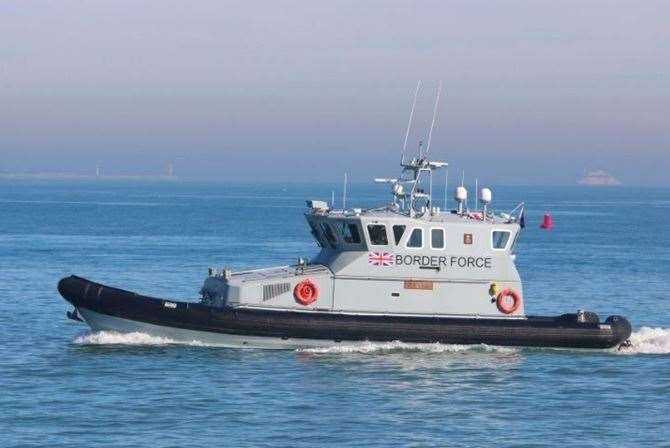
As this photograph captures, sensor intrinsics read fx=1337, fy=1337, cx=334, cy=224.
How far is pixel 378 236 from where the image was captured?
31.0m

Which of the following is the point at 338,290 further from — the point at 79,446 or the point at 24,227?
the point at 24,227

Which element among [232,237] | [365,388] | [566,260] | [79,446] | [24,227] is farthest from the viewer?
[24,227]

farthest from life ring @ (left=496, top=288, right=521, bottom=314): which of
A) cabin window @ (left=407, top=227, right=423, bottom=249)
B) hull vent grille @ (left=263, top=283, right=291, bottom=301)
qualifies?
hull vent grille @ (left=263, top=283, right=291, bottom=301)

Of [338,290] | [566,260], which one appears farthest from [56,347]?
[566,260]

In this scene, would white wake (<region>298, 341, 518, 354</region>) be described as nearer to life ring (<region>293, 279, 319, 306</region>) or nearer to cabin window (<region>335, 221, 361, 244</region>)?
life ring (<region>293, 279, 319, 306</region>)

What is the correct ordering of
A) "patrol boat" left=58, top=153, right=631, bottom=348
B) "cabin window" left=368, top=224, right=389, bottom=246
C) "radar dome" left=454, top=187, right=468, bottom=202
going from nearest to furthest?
"patrol boat" left=58, top=153, right=631, bottom=348 < "cabin window" left=368, top=224, right=389, bottom=246 < "radar dome" left=454, top=187, right=468, bottom=202

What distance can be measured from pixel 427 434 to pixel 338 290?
8.16 meters

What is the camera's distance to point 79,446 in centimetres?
2188

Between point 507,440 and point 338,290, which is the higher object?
point 338,290

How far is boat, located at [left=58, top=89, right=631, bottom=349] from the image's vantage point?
3038 cm

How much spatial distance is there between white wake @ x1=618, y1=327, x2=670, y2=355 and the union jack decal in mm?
6058

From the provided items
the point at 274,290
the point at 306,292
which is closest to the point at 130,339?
the point at 274,290

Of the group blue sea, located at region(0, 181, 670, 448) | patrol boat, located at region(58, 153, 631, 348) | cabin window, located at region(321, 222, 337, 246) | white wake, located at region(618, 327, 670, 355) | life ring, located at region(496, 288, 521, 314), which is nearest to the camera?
blue sea, located at region(0, 181, 670, 448)

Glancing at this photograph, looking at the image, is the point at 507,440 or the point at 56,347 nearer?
the point at 507,440
